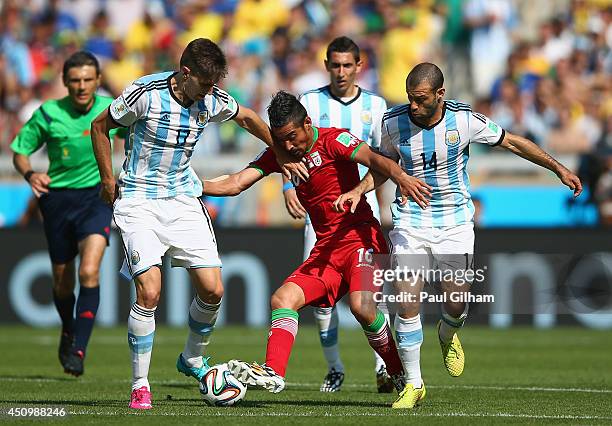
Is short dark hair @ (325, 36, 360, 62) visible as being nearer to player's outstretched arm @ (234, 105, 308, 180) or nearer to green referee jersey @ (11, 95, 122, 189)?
player's outstretched arm @ (234, 105, 308, 180)

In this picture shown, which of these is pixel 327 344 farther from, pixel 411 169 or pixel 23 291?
pixel 23 291

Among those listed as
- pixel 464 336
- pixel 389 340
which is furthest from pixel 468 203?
pixel 464 336

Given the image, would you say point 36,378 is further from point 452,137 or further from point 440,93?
point 440,93

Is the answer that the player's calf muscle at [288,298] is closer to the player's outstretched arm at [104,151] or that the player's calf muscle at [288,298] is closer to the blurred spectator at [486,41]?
the player's outstretched arm at [104,151]

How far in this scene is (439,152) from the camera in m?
8.78

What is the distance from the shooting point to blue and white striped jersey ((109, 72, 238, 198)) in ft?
27.2

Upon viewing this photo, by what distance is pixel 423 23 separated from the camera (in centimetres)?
2003

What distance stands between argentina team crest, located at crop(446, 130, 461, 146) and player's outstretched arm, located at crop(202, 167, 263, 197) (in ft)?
4.35

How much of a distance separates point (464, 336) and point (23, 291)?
574 cm

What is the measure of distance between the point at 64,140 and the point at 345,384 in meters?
3.30

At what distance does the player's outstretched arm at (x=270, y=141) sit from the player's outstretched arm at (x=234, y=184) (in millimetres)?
206

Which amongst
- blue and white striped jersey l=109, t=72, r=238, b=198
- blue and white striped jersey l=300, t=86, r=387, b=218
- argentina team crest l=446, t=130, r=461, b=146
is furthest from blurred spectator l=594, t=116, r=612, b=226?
blue and white striped jersey l=109, t=72, r=238, b=198

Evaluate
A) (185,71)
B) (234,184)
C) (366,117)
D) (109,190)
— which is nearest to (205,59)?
(185,71)

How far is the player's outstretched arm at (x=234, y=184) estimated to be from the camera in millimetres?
8656
